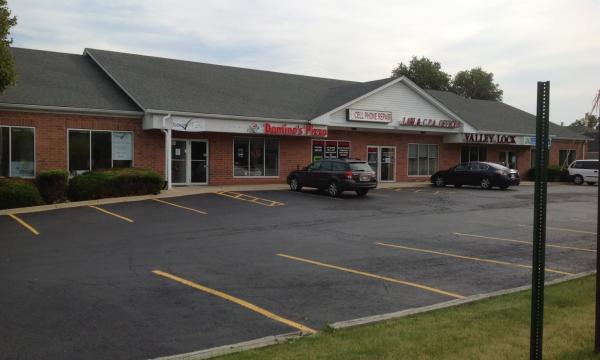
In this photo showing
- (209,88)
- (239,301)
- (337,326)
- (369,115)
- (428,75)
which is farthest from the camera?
(428,75)

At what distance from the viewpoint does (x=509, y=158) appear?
39031mm

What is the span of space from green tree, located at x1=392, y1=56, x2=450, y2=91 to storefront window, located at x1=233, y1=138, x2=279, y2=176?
40718 millimetres

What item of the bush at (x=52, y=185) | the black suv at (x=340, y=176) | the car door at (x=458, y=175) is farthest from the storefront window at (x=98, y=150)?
the car door at (x=458, y=175)

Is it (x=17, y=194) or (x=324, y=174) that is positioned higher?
(x=324, y=174)

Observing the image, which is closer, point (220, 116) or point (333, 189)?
point (333, 189)

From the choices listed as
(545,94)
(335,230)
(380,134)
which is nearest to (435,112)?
(380,134)

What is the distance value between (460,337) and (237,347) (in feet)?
7.11

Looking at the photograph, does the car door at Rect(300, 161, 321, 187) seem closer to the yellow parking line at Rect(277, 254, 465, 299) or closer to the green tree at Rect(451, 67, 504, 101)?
the yellow parking line at Rect(277, 254, 465, 299)

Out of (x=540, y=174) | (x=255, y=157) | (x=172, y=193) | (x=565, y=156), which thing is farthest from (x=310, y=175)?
(x=565, y=156)

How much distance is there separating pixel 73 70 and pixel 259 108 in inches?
337

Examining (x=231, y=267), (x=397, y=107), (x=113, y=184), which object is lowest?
(x=231, y=267)

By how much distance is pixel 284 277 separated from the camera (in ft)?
28.9

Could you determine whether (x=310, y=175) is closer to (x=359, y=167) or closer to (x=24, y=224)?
(x=359, y=167)

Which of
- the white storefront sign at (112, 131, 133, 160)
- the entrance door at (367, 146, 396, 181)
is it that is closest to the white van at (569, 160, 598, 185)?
the entrance door at (367, 146, 396, 181)
